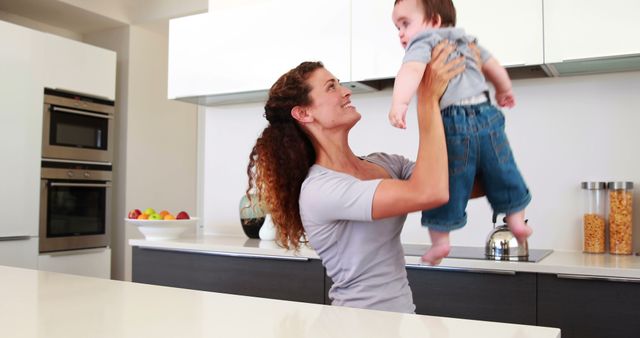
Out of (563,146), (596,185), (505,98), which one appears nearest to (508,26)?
(563,146)

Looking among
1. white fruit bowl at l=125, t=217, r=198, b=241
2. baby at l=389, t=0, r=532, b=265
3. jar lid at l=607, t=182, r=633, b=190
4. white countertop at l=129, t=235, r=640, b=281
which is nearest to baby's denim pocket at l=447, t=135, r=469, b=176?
baby at l=389, t=0, r=532, b=265

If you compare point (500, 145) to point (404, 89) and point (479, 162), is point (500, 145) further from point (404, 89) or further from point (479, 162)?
point (404, 89)

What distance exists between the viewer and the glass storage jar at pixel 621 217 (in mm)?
2285

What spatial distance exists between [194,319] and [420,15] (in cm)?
67

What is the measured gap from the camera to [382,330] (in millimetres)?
1003

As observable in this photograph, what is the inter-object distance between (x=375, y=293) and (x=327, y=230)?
0.17 meters

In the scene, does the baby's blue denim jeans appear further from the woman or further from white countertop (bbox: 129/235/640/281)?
white countertop (bbox: 129/235/640/281)

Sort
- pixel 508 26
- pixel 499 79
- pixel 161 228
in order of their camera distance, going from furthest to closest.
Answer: pixel 161 228, pixel 508 26, pixel 499 79

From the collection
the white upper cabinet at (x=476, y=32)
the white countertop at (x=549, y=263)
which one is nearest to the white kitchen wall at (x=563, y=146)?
the white countertop at (x=549, y=263)

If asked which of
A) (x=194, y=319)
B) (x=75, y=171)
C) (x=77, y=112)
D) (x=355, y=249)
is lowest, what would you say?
(x=194, y=319)

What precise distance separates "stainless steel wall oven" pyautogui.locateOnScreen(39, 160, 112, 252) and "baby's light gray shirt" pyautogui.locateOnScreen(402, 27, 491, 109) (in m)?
3.35

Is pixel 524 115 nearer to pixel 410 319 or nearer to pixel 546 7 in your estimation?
pixel 546 7

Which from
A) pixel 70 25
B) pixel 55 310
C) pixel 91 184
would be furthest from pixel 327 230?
pixel 70 25

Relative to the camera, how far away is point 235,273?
2.61 meters
